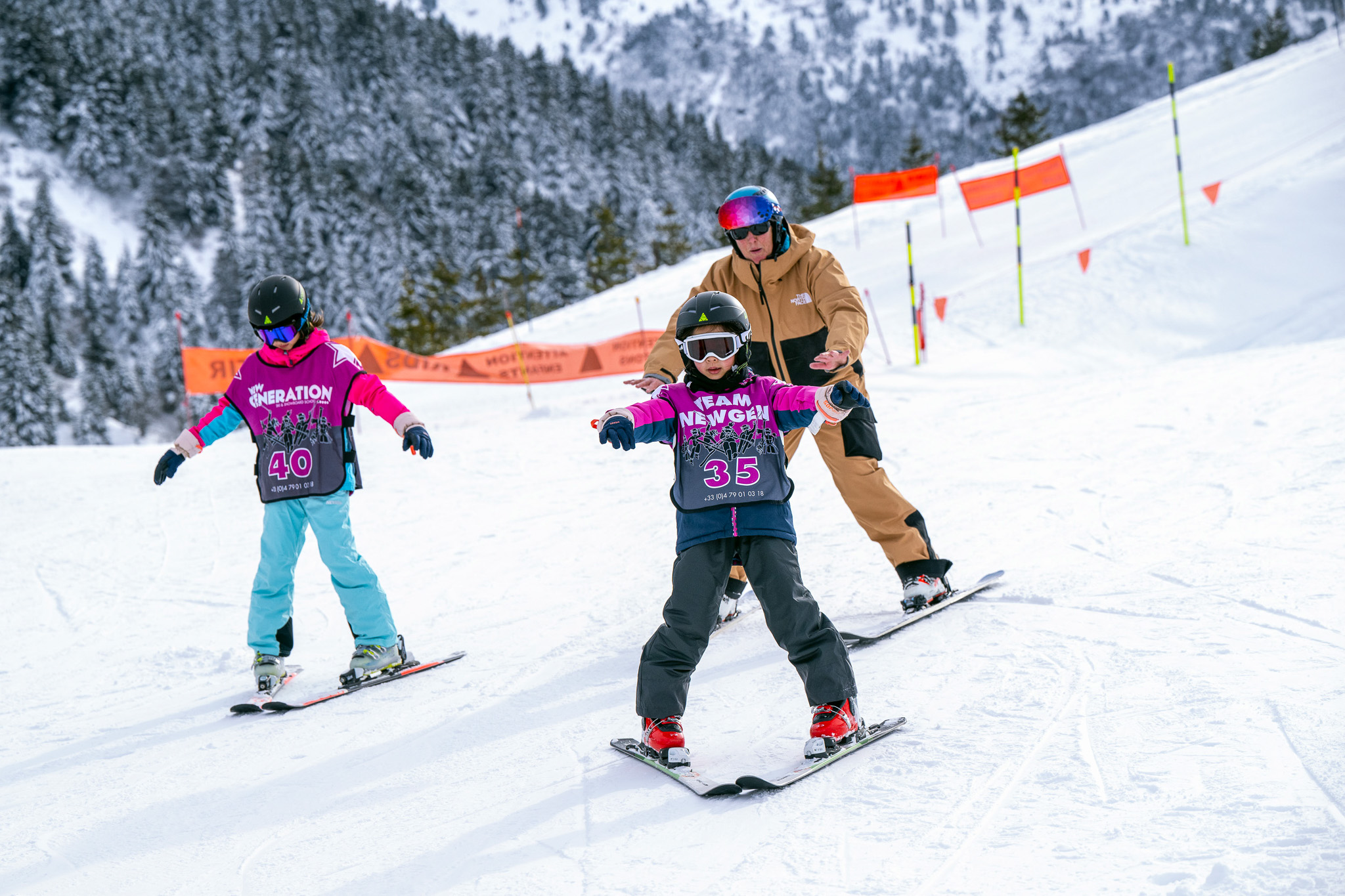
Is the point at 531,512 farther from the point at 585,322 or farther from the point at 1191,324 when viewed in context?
the point at 585,322

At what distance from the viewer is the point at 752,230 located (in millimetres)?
3816

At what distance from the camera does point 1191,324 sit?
37.1 ft

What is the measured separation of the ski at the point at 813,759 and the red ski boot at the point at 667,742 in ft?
0.87

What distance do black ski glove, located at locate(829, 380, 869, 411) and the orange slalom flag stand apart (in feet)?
56.0

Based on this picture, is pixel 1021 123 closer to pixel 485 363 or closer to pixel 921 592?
pixel 485 363

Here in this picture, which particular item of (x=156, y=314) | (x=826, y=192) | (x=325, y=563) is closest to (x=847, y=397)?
(x=325, y=563)

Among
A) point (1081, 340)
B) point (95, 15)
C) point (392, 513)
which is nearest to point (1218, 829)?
point (392, 513)

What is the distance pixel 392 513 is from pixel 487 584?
7.43 feet

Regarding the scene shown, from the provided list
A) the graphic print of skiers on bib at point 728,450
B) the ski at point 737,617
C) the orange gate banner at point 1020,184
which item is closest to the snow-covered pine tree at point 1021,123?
the orange gate banner at point 1020,184

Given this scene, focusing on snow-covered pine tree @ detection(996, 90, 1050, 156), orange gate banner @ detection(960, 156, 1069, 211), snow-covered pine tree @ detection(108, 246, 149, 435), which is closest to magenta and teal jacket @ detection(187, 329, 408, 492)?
orange gate banner @ detection(960, 156, 1069, 211)

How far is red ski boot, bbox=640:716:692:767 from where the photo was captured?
286 centimetres

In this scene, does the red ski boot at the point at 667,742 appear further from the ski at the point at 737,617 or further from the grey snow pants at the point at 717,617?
the ski at the point at 737,617

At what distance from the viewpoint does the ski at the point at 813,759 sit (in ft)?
8.54

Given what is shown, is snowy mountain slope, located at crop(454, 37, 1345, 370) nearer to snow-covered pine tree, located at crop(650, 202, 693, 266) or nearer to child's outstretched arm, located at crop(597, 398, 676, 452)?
child's outstretched arm, located at crop(597, 398, 676, 452)
